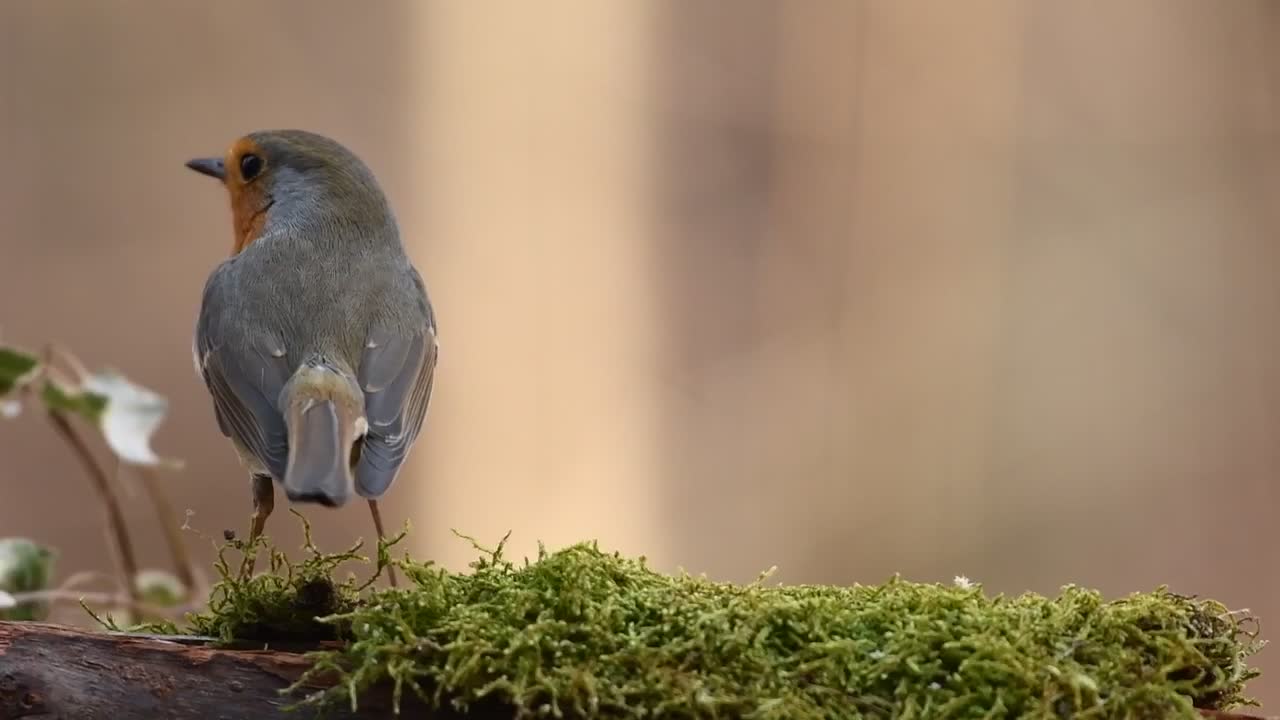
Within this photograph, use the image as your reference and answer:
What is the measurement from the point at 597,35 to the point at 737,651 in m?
4.90

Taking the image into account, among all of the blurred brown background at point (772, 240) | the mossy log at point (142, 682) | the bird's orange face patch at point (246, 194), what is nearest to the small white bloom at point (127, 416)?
the bird's orange face patch at point (246, 194)

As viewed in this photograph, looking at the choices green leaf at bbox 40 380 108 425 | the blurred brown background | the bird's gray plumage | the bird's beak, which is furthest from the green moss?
the blurred brown background

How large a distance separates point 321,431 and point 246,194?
1.16 meters

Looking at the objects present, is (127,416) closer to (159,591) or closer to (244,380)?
(159,591)

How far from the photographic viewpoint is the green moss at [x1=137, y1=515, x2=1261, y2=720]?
1711 millimetres

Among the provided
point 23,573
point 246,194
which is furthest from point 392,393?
point 246,194

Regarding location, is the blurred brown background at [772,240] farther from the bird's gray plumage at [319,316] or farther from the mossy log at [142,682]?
the mossy log at [142,682]

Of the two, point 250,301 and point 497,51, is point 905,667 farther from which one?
point 497,51

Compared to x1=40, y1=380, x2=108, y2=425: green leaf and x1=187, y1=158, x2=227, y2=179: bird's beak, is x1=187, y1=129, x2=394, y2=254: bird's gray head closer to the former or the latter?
x1=187, y1=158, x2=227, y2=179: bird's beak

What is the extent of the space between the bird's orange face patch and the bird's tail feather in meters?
0.79

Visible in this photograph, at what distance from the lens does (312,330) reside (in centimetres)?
270

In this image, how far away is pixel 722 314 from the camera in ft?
20.5

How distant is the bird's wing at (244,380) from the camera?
245 centimetres

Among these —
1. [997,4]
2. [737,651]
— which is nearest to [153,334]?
[997,4]
